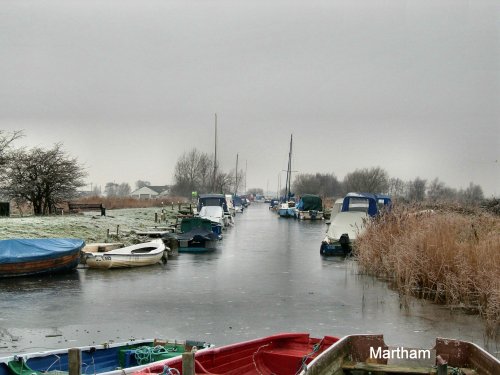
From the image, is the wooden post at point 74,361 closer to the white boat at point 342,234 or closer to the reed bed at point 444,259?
the reed bed at point 444,259

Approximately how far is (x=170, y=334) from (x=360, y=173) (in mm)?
125766

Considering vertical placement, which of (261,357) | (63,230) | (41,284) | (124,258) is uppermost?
(63,230)

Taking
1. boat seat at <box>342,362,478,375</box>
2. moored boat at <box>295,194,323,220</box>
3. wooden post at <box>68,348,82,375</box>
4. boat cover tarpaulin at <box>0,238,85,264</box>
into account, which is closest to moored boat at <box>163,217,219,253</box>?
boat cover tarpaulin at <box>0,238,85,264</box>

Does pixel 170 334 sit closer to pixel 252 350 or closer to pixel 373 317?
pixel 252 350

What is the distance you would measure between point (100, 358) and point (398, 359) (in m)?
4.60

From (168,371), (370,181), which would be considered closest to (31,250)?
(168,371)

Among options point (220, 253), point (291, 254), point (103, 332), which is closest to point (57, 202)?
point (220, 253)

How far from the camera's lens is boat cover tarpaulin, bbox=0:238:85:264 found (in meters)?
18.9

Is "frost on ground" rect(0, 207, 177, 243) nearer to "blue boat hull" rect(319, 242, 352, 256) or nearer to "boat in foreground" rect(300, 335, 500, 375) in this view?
"blue boat hull" rect(319, 242, 352, 256)

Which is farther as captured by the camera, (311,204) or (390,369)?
(311,204)

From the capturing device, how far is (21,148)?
1577 inches

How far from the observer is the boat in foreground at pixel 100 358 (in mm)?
7434

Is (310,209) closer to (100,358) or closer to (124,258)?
(124,258)

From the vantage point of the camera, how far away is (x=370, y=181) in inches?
4840
